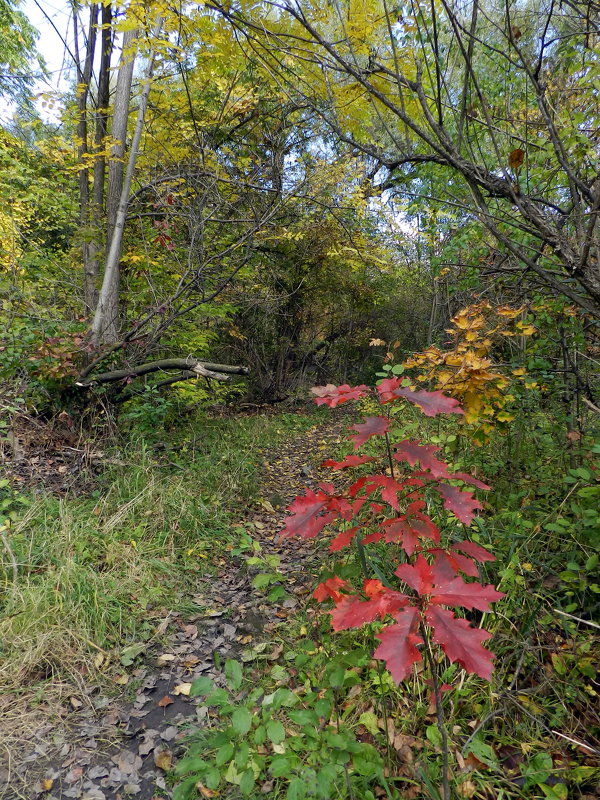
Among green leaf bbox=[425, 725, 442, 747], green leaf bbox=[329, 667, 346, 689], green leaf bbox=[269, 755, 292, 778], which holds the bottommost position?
green leaf bbox=[425, 725, 442, 747]

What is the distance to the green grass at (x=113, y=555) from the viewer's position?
8.32ft

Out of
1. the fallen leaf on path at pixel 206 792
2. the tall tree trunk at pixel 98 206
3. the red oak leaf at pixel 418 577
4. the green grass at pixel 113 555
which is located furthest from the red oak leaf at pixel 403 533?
the tall tree trunk at pixel 98 206

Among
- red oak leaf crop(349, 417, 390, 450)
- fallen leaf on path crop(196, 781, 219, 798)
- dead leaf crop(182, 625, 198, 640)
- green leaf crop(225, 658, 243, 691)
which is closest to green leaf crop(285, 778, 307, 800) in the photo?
green leaf crop(225, 658, 243, 691)

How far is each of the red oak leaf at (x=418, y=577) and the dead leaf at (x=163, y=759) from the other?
168cm

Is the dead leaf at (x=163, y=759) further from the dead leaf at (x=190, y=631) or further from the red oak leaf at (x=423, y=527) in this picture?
the red oak leaf at (x=423, y=527)

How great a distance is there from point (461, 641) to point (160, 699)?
206 cm

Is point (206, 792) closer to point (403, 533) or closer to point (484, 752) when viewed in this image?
point (484, 752)

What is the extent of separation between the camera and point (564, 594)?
2.39 metres

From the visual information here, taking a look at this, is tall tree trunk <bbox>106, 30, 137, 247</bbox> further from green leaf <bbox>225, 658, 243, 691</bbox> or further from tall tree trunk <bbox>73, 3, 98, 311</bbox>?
green leaf <bbox>225, 658, 243, 691</bbox>

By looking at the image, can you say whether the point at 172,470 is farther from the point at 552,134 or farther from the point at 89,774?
the point at 552,134

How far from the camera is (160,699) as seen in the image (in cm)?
242

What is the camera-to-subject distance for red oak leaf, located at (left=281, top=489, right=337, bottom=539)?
1.48 m

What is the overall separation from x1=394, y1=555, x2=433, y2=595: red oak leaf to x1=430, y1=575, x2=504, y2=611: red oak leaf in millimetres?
26

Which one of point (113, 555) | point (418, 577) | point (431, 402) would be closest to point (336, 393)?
point (431, 402)
